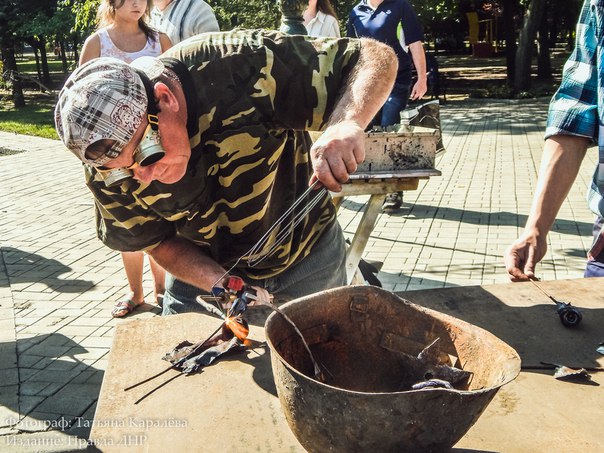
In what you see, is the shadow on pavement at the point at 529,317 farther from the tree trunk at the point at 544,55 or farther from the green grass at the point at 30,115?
the tree trunk at the point at 544,55

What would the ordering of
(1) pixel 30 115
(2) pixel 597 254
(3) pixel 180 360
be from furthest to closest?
1. (1) pixel 30 115
2. (2) pixel 597 254
3. (3) pixel 180 360

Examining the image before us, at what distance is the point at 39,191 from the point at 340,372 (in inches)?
281

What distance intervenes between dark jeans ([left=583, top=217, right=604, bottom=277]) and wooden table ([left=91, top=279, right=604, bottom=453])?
0.56 ft

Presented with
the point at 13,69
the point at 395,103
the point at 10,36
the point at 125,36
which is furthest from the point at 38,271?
the point at 13,69

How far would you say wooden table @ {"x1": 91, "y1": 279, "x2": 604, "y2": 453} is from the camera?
154 centimetres

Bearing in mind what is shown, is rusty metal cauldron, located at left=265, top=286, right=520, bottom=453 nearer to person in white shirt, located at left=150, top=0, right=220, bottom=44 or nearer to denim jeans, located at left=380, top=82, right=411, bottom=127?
person in white shirt, located at left=150, top=0, right=220, bottom=44

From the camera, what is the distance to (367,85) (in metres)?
2.08

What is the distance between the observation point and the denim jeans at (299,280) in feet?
8.41

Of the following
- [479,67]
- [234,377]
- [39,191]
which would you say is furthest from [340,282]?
[479,67]

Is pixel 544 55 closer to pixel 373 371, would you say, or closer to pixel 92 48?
pixel 92 48

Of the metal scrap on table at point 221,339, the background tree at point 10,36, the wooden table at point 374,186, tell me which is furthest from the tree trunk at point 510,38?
the metal scrap on table at point 221,339

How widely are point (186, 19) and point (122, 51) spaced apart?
447mm

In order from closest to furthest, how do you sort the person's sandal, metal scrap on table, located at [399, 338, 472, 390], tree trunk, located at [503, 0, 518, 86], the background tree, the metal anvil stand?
metal scrap on table, located at [399, 338, 472, 390], the metal anvil stand, the person's sandal, tree trunk, located at [503, 0, 518, 86], the background tree

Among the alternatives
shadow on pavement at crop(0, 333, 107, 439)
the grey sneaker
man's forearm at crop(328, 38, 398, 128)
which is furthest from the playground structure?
man's forearm at crop(328, 38, 398, 128)
